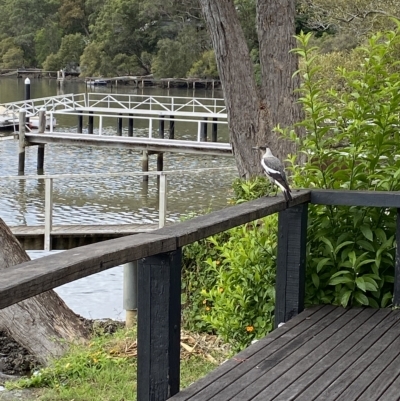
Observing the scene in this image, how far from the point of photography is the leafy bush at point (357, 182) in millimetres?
4504

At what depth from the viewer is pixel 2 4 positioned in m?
112

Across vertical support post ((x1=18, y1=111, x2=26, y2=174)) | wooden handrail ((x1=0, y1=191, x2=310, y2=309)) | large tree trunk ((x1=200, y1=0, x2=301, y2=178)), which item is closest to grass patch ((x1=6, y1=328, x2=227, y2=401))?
wooden handrail ((x1=0, y1=191, x2=310, y2=309))

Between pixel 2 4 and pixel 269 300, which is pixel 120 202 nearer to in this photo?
pixel 269 300

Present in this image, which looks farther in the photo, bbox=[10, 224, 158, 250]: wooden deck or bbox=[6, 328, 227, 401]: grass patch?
bbox=[10, 224, 158, 250]: wooden deck

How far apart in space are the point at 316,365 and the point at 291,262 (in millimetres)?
854

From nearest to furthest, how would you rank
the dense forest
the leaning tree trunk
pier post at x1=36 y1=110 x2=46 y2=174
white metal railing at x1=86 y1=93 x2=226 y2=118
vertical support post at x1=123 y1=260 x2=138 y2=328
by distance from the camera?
vertical support post at x1=123 y1=260 x2=138 y2=328 → the leaning tree trunk → pier post at x1=36 y1=110 x2=46 y2=174 → white metal railing at x1=86 y1=93 x2=226 y2=118 → the dense forest

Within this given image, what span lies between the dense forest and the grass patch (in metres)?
43.6

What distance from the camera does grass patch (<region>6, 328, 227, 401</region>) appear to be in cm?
514

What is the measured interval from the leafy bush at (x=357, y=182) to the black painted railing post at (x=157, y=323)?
1595 mm

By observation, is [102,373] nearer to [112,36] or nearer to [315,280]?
[315,280]

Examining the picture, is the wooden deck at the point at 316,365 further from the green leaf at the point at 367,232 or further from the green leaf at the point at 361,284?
the green leaf at the point at 367,232

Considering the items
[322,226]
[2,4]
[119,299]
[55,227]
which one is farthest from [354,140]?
[2,4]

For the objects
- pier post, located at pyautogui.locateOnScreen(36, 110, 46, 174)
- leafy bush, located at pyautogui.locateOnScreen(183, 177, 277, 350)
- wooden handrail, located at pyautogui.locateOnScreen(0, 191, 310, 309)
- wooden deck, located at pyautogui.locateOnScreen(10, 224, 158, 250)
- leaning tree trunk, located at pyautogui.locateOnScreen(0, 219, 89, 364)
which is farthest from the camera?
pier post, located at pyautogui.locateOnScreen(36, 110, 46, 174)

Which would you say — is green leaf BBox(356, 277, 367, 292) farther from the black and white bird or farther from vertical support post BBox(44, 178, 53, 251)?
vertical support post BBox(44, 178, 53, 251)
